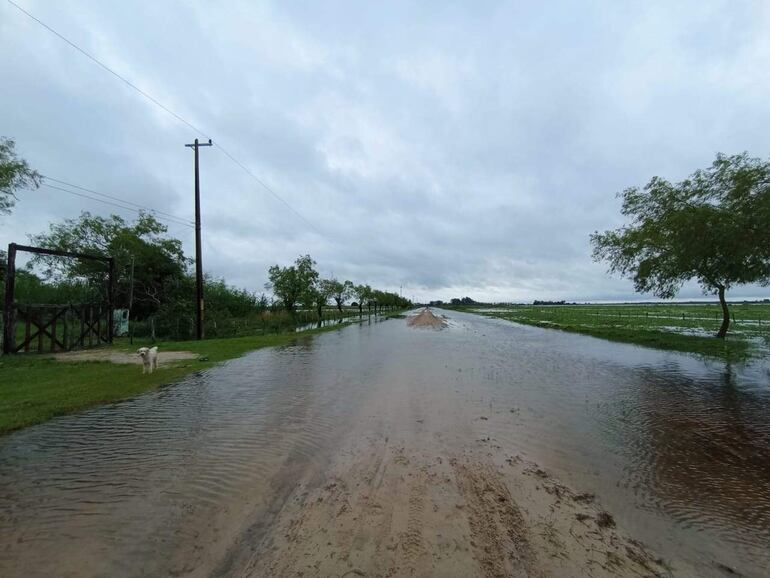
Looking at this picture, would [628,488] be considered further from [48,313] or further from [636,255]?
[636,255]

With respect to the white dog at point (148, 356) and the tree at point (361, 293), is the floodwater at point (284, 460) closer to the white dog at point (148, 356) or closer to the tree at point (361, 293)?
the white dog at point (148, 356)

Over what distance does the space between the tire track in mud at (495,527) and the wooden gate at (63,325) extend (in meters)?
18.0

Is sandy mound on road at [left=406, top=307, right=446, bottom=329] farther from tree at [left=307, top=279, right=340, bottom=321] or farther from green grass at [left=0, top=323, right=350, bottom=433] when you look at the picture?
green grass at [left=0, top=323, right=350, bottom=433]

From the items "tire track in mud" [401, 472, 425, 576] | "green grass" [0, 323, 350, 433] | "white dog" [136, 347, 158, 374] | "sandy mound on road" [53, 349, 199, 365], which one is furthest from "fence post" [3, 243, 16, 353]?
"tire track in mud" [401, 472, 425, 576]

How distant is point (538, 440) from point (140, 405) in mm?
7997

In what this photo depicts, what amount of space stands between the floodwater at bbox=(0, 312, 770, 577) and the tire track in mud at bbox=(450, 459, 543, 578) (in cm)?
103

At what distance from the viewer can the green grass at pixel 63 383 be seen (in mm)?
6973

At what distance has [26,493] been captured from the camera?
3.99 meters

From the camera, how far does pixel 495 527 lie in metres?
3.35

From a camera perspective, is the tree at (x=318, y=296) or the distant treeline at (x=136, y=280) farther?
the tree at (x=318, y=296)

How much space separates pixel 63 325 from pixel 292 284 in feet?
82.1

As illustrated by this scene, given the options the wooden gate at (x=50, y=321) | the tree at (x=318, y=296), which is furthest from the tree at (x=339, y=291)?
the wooden gate at (x=50, y=321)

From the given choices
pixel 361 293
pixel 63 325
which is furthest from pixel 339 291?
pixel 63 325

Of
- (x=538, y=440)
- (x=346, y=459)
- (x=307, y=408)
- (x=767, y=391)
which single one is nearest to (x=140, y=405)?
(x=307, y=408)
